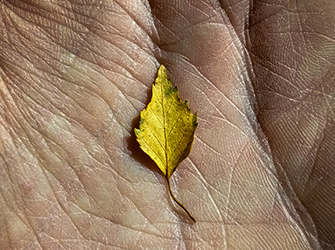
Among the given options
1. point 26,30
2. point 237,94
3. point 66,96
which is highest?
point 237,94

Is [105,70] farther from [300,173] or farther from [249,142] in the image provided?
[300,173]

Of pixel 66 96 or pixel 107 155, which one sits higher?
pixel 66 96

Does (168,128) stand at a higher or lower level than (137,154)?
higher

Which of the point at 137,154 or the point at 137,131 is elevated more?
the point at 137,131

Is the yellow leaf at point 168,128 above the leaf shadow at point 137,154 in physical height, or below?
above

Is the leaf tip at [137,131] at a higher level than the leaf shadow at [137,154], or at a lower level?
higher

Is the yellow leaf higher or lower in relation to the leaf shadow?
higher

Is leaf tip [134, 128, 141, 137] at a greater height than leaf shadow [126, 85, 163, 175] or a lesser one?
greater

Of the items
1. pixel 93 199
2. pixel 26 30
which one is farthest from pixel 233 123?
pixel 26 30
